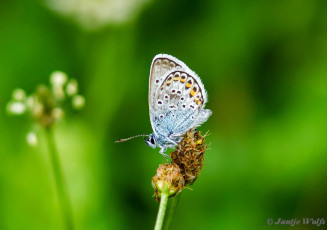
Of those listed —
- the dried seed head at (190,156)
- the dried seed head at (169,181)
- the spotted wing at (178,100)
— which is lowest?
the dried seed head at (169,181)

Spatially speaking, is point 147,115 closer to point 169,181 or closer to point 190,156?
point 190,156

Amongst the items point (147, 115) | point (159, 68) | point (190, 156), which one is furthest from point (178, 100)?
point (147, 115)

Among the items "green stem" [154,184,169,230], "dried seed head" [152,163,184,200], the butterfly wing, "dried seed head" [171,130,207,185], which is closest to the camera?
"green stem" [154,184,169,230]

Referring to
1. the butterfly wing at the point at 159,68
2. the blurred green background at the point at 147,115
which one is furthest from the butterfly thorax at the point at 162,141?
the blurred green background at the point at 147,115

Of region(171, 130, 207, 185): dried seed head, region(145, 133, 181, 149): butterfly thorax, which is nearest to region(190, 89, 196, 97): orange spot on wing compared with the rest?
region(145, 133, 181, 149): butterfly thorax

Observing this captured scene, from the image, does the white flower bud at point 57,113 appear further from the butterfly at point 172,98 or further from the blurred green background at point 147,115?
the blurred green background at point 147,115

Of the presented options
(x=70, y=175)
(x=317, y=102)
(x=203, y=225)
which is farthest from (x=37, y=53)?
(x=317, y=102)

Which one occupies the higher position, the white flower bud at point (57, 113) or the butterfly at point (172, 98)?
the butterfly at point (172, 98)

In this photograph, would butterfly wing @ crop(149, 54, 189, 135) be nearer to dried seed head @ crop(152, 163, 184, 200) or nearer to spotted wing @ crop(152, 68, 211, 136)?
spotted wing @ crop(152, 68, 211, 136)
